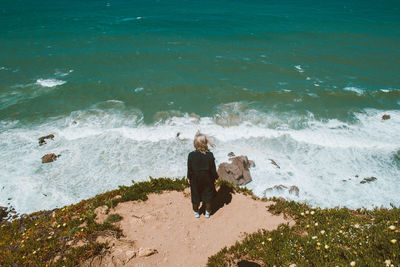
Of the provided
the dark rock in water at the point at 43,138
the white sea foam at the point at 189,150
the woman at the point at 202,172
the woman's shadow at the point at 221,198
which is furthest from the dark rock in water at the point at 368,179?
the dark rock in water at the point at 43,138

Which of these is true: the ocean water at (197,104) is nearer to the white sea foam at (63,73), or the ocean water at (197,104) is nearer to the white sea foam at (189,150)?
the white sea foam at (189,150)

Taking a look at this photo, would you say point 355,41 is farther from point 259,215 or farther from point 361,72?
point 259,215

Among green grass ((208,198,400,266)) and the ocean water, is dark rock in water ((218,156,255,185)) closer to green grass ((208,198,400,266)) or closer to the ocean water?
the ocean water

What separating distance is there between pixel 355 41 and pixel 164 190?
42036 mm

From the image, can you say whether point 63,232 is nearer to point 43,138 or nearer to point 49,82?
point 43,138

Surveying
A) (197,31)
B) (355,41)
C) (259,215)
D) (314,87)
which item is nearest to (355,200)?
(259,215)

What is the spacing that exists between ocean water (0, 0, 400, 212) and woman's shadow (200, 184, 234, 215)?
5.56 metres

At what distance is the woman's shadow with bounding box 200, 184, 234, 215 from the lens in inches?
351

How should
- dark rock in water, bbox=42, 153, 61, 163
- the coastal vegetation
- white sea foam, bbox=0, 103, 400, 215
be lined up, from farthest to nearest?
dark rock in water, bbox=42, 153, 61, 163
white sea foam, bbox=0, 103, 400, 215
the coastal vegetation

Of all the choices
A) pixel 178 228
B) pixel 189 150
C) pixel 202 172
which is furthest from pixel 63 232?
pixel 189 150

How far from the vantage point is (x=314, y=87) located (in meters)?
26.8

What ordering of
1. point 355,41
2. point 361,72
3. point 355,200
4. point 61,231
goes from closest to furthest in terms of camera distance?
point 61,231 → point 355,200 → point 361,72 → point 355,41

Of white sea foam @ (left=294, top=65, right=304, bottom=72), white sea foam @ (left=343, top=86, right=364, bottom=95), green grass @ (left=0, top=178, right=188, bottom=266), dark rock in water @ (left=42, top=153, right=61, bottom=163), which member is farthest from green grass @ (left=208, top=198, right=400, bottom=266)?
white sea foam @ (left=294, top=65, right=304, bottom=72)

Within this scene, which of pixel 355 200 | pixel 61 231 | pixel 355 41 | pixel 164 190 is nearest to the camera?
pixel 61 231
